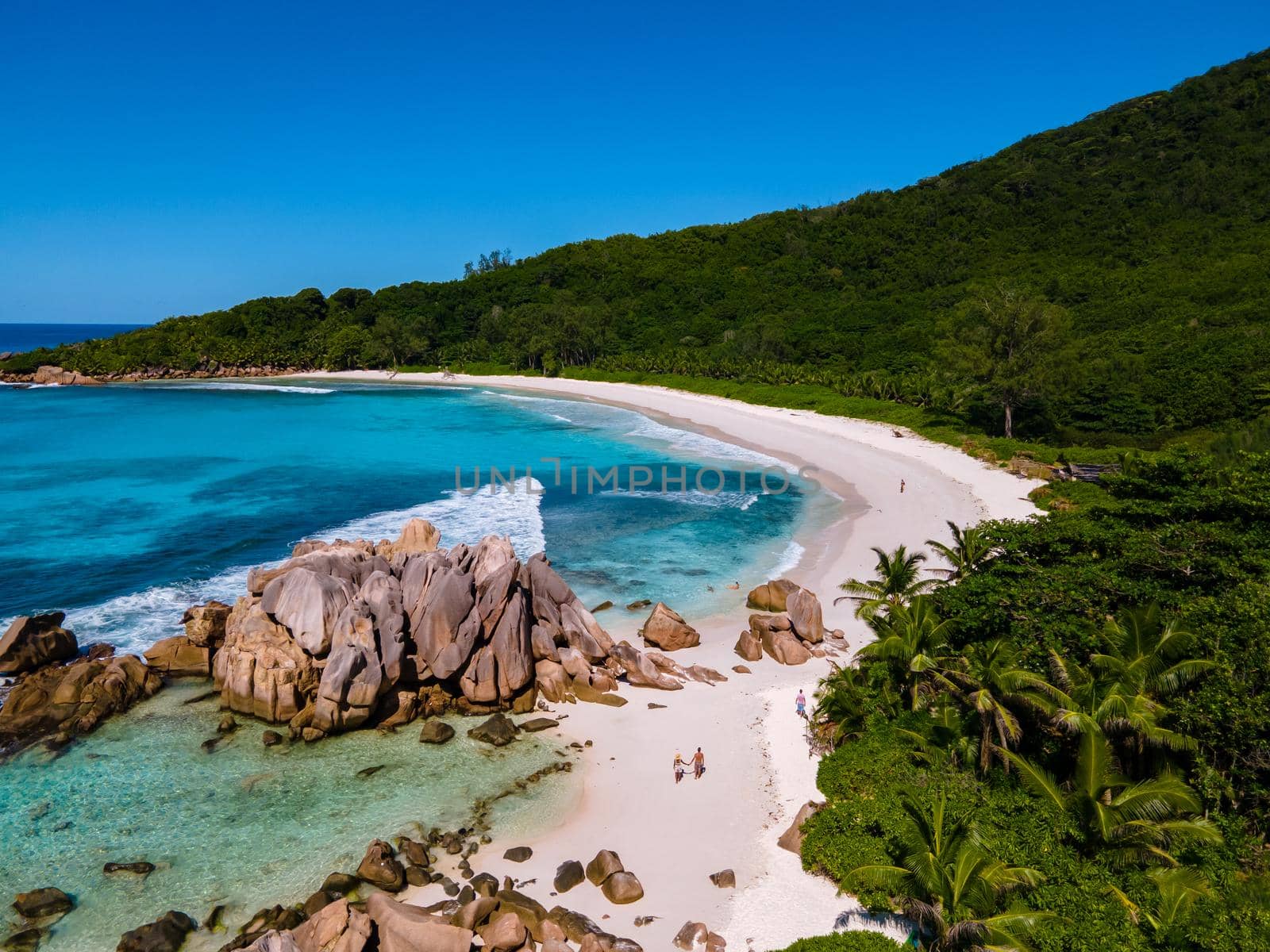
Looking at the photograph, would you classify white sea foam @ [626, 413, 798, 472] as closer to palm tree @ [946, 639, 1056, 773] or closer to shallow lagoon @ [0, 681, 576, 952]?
palm tree @ [946, 639, 1056, 773]

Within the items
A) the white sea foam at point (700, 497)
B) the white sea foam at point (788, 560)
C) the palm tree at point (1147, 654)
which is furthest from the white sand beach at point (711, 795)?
the white sea foam at point (700, 497)

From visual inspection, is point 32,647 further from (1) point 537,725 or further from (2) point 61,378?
(2) point 61,378

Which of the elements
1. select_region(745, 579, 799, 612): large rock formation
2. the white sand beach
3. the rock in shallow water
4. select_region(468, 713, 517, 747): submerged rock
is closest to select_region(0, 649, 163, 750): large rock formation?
select_region(468, 713, 517, 747): submerged rock

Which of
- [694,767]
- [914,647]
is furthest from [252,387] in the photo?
[914,647]

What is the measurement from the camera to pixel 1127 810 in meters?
13.2

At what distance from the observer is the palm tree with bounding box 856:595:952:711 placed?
60.3 feet

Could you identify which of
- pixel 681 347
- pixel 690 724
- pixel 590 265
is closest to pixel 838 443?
pixel 690 724

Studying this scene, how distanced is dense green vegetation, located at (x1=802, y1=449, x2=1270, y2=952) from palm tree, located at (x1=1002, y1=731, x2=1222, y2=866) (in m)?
0.03

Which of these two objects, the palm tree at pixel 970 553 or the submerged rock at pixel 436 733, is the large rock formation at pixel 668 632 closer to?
the submerged rock at pixel 436 733

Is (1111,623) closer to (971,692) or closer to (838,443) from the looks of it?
(971,692)

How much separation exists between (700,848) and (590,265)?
151m

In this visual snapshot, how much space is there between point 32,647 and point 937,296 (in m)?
111

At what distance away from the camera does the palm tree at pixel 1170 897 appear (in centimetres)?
1120

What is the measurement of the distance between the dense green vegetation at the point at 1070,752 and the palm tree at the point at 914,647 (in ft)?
0.22
